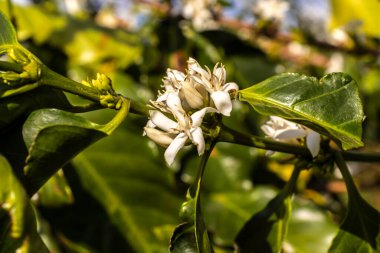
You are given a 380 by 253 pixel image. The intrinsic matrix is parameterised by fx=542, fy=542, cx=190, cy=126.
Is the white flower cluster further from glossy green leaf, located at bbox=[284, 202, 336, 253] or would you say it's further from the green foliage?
glossy green leaf, located at bbox=[284, 202, 336, 253]

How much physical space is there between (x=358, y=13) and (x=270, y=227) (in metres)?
0.89

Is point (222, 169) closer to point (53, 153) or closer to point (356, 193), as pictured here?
point (356, 193)

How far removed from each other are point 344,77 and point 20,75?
38 centimetres

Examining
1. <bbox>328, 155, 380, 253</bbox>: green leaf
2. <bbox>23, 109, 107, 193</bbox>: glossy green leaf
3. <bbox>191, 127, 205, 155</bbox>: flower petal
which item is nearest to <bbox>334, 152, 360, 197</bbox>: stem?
<bbox>328, 155, 380, 253</bbox>: green leaf

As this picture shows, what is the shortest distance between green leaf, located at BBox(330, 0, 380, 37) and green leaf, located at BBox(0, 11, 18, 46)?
104cm

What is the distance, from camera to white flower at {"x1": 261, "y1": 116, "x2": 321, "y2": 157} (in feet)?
2.28

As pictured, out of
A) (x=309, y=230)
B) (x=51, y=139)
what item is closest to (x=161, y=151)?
(x=309, y=230)

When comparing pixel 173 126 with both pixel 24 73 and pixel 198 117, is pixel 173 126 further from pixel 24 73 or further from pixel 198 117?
pixel 24 73

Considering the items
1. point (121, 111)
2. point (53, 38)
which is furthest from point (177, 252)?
point (53, 38)

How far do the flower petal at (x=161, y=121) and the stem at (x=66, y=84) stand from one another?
74 mm

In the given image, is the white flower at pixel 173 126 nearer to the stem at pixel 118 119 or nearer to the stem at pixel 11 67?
the stem at pixel 118 119

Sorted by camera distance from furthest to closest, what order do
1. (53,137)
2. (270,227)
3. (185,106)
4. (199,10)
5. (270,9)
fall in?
(270,9)
(199,10)
(270,227)
(185,106)
(53,137)

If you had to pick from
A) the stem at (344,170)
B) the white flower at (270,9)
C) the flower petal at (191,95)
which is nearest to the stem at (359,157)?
the stem at (344,170)

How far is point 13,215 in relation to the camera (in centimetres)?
59
